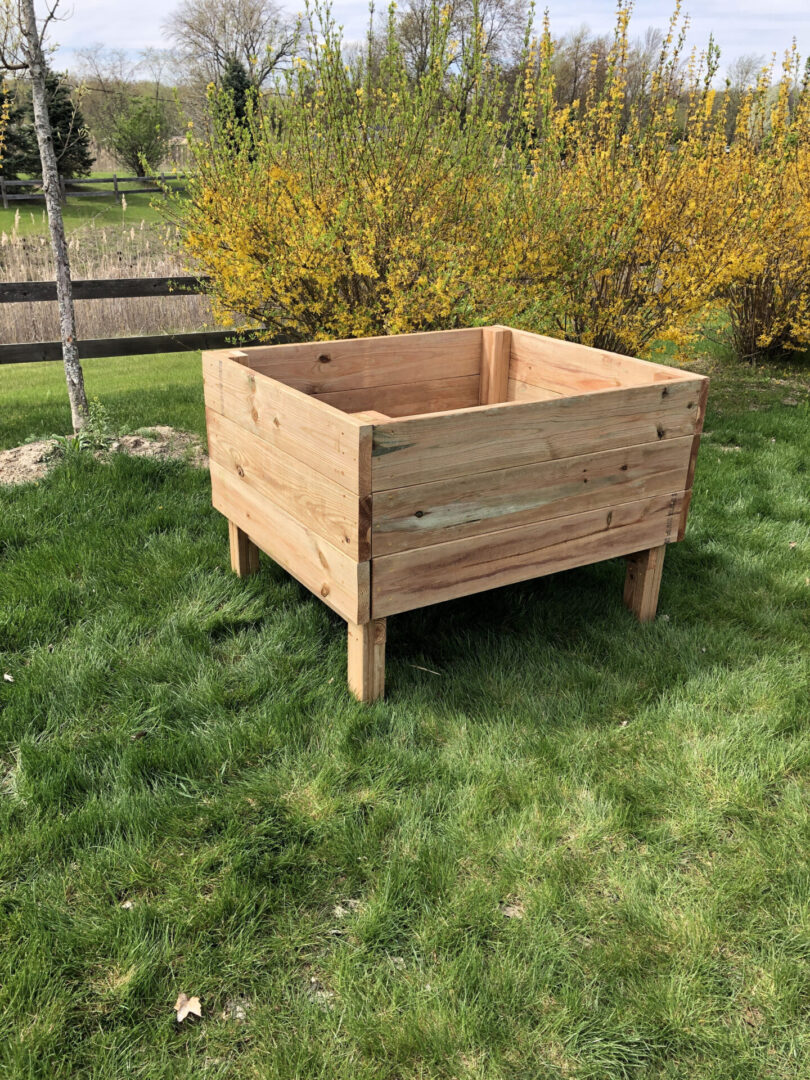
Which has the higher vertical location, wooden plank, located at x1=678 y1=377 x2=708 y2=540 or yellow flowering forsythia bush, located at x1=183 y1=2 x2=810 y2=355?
yellow flowering forsythia bush, located at x1=183 y1=2 x2=810 y2=355

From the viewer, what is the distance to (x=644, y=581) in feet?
11.3

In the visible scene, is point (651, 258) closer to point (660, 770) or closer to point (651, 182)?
point (651, 182)

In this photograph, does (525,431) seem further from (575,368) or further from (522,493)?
(575,368)

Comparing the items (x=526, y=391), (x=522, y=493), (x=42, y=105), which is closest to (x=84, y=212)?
(x=42, y=105)

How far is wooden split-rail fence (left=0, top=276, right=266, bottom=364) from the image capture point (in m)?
6.14

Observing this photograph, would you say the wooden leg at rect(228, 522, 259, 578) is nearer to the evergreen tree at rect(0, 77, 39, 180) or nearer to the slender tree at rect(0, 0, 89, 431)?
the slender tree at rect(0, 0, 89, 431)

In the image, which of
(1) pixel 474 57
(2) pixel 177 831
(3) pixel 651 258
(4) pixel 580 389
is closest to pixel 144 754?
(2) pixel 177 831

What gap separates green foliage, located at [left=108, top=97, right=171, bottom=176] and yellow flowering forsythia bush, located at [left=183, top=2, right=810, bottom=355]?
26.9m

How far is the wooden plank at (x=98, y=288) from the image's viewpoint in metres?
6.12

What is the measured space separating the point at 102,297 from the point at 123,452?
7.57 feet

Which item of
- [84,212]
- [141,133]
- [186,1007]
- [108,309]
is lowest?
[186,1007]

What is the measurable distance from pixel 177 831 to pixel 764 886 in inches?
63.6

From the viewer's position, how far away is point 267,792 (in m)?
2.44

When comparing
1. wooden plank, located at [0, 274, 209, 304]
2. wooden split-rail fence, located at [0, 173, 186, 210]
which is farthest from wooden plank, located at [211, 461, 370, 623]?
wooden split-rail fence, located at [0, 173, 186, 210]
